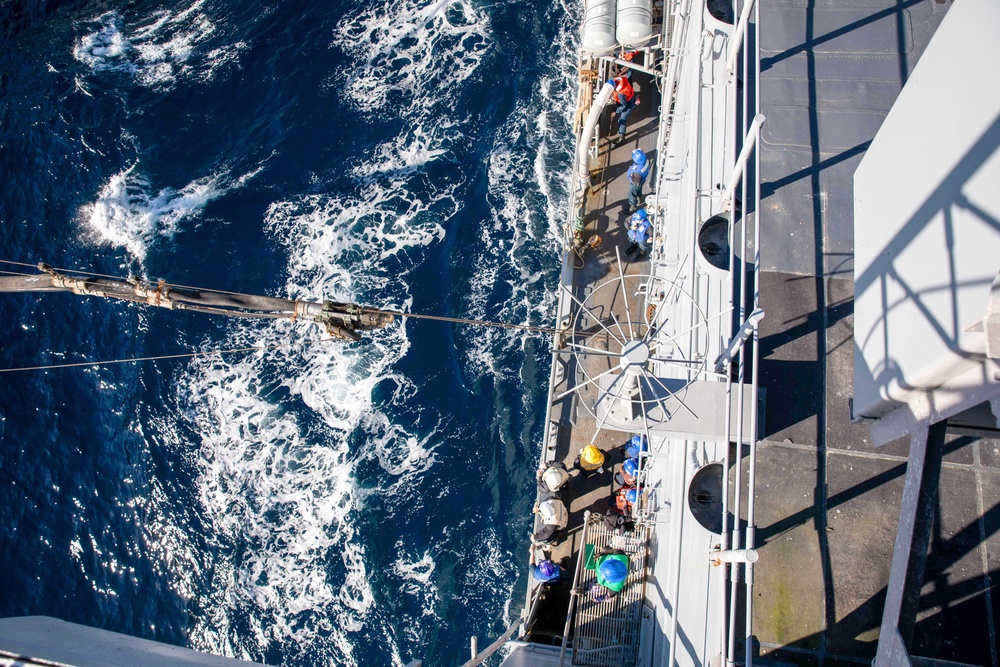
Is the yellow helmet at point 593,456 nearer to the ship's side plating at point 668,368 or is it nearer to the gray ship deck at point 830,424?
the ship's side plating at point 668,368

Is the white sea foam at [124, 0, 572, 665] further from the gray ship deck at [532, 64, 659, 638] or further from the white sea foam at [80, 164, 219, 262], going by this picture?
the gray ship deck at [532, 64, 659, 638]

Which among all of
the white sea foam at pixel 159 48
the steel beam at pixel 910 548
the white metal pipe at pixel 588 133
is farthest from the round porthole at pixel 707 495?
the white sea foam at pixel 159 48

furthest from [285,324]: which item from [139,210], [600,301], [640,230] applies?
[640,230]

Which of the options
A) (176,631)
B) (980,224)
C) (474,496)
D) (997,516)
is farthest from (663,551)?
(176,631)

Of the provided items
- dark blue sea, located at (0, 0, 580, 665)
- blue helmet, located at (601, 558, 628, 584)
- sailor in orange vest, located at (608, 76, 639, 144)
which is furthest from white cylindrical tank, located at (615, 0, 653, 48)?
blue helmet, located at (601, 558, 628, 584)

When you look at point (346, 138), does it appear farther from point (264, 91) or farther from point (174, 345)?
point (174, 345)
